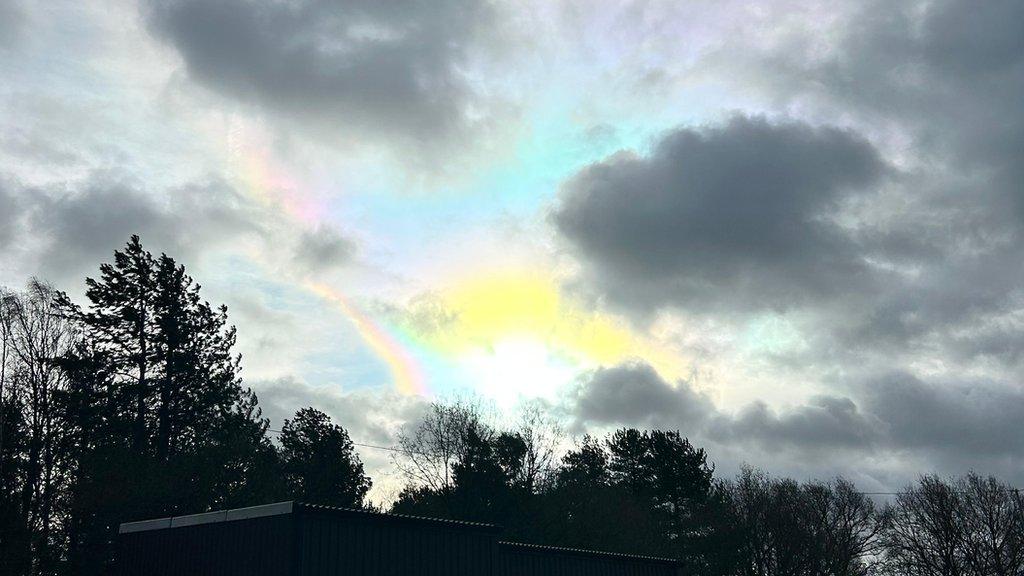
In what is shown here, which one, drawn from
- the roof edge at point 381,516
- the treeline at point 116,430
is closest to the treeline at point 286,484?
the treeline at point 116,430

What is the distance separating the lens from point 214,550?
24.1 metres

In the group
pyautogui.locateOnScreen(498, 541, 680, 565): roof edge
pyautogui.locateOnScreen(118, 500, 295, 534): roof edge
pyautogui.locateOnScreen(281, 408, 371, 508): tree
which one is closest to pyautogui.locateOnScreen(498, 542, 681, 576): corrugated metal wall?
pyautogui.locateOnScreen(498, 541, 680, 565): roof edge

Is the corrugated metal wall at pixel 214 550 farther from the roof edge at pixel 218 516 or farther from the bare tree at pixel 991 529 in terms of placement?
the bare tree at pixel 991 529

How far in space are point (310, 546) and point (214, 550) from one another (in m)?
3.98

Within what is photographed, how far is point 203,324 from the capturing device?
1946 inches

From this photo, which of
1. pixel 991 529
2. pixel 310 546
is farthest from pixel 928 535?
pixel 310 546

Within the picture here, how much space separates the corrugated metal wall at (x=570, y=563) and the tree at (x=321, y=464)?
1288 inches

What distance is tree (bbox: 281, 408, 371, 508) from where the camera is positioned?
62.5 m

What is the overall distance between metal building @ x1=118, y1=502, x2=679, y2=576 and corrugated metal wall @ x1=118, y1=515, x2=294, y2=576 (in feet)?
0.09

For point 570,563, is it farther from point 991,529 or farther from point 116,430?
point 991,529

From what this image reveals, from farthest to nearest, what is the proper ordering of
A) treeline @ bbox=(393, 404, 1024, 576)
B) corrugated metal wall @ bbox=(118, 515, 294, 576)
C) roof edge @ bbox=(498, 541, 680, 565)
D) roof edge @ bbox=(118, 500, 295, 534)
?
→ treeline @ bbox=(393, 404, 1024, 576), roof edge @ bbox=(498, 541, 680, 565), roof edge @ bbox=(118, 500, 295, 534), corrugated metal wall @ bbox=(118, 515, 294, 576)

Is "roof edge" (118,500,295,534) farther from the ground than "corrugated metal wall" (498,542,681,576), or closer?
farther from the ground

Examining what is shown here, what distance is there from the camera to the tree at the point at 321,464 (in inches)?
2459

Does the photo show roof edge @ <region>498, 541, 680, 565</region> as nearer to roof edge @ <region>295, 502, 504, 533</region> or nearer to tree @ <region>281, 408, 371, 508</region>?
roof edge @ <region>295, 502, 504, 533</region>
